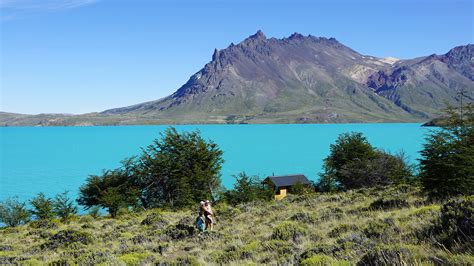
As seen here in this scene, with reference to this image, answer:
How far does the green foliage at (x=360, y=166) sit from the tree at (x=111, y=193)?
2742cm

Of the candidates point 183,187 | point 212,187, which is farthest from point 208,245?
point 212,187

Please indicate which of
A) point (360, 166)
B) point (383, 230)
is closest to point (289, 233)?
point (383, 230)

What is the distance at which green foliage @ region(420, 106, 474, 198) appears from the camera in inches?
839

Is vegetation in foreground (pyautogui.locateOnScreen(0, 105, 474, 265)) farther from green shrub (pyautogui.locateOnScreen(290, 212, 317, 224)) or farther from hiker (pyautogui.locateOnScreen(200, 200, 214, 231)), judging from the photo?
hiker (pyautogui.locateOnScreen(200, 200, 214, 231))

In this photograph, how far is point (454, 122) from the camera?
927 inches

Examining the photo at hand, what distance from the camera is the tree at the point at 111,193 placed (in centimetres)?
4422

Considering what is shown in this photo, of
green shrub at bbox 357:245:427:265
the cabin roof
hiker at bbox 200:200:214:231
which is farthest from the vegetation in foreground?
the cabin roof

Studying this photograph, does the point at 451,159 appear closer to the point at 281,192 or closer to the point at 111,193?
the point at 111,193

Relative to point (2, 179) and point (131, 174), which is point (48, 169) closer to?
point (2, 179)

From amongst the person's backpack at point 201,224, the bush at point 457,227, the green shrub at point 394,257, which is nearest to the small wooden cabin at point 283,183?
the person's backpack at point 201,224

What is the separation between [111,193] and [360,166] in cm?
3140

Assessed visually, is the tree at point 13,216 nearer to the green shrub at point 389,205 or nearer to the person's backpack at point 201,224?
the person's backpack at point 201,224

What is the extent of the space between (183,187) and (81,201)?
Answer: 42.7ft

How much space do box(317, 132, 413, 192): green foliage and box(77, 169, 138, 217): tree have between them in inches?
1080
